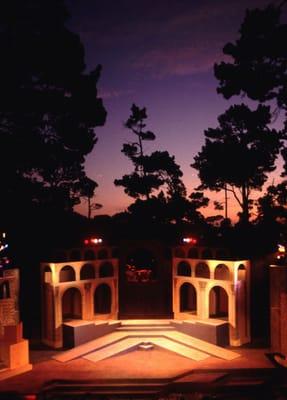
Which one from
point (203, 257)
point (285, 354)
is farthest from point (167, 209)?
point (285, 354)

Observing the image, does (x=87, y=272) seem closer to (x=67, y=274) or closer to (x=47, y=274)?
(x=67, y=274)

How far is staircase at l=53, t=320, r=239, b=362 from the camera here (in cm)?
2041

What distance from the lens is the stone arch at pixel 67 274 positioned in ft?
79.3

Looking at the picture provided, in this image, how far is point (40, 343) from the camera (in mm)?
23141

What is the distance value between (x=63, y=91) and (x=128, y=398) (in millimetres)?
12296

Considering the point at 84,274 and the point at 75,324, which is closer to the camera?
the point at 75,324

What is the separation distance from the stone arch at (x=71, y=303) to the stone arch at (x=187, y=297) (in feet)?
17.7

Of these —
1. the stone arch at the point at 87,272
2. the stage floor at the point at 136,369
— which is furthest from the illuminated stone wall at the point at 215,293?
the stone arch at the point at 87,272

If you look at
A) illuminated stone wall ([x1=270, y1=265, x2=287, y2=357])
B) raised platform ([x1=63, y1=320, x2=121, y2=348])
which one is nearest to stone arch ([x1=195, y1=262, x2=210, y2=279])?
illuminated stone wall ([x1=270, y1=265, x2=287, y2=357])

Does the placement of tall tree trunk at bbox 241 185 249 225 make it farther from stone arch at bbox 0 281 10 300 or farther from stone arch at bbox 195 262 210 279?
stone arch at bbox 0 281 10 300

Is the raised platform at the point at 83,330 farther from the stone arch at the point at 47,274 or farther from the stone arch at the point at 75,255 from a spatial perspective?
the stone arch at the point at 75,255

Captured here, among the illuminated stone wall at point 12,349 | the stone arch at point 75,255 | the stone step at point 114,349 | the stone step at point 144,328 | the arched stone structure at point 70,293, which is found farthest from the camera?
the stone arch at point 75,255

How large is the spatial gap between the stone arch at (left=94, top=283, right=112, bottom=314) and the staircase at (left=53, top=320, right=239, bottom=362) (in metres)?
A: 2.44

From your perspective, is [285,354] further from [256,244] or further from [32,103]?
[32,103]
